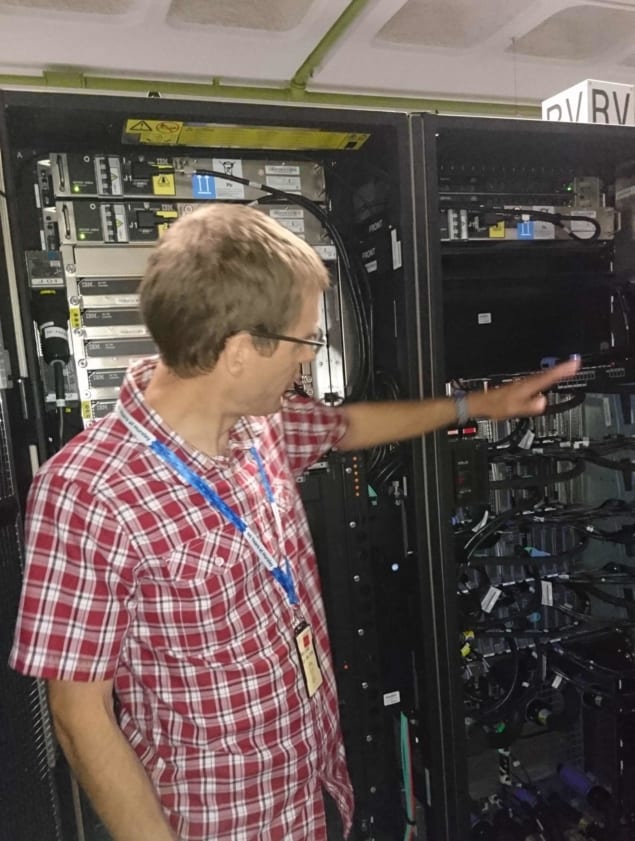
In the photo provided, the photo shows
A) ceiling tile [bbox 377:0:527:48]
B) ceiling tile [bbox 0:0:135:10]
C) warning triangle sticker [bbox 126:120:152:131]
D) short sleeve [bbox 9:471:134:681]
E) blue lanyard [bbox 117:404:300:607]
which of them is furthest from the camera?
ceiling tile [bbox 377:0:527:48]

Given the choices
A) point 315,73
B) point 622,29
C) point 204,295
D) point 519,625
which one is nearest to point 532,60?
point 622,29

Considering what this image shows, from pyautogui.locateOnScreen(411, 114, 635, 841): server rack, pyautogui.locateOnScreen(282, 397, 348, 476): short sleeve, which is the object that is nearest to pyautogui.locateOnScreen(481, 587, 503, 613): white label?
pyautogui.locateOnScreen(411, 114, 635, 841): server rack

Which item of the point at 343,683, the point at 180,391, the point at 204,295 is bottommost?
the point at 343,683

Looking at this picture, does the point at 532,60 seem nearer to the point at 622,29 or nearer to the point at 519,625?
the point at 622,29

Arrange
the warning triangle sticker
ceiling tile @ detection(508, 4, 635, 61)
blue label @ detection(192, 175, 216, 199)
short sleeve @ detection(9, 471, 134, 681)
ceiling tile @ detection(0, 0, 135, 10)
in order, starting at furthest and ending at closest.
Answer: ceiling tile @ detection(508, 4, 635, 61) < ceiling tile @ detection(0, 0, 135, 10) < blue label @ detection(192, 175, 216, 199) < the warning triangle sticker < short sleeve @ detection(9, 471, 134, 681)

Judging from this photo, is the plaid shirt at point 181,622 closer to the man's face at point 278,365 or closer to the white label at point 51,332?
the man's face at point 278,365

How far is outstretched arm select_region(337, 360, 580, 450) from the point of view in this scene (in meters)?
1.18

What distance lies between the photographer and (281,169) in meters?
1.38

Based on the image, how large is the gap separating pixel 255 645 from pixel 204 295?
0.49 metres

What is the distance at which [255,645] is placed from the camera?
87 cm

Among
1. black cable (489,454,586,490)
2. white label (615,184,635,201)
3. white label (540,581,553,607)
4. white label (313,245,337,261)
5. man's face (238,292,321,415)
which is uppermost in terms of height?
white label (615,184,635,201)

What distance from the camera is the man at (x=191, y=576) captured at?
74 cm

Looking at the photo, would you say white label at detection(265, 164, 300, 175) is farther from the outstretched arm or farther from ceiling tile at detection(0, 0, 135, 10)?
ceiling tile at detection(0, 0, 135, 10)

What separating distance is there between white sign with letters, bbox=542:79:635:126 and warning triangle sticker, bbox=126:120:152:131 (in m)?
0.91
